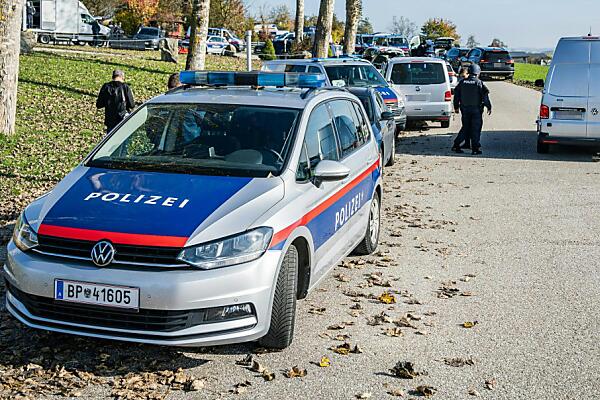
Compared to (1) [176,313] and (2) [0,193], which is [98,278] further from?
(2) [0,193]

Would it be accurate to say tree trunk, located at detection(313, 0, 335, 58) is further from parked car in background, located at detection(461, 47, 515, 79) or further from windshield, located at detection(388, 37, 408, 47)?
windshield, located at detection(388, 37, 408, 47)

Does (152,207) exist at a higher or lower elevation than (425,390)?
higher

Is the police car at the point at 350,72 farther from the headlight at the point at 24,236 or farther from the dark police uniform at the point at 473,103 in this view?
the headlight at the point at 24,236

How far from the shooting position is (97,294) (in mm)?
5227

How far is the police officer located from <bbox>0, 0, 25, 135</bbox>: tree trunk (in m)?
8.46

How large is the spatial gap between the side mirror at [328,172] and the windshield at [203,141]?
0.92 ft

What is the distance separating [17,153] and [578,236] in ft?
27.7

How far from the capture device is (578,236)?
9930mm

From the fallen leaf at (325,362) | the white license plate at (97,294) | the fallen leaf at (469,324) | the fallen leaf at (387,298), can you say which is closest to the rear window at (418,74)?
the fallen leaf at (387,298)

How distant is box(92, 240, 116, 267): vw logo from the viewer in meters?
5.24

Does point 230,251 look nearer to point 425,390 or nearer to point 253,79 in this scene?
point 425,390

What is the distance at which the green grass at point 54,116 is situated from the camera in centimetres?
1180

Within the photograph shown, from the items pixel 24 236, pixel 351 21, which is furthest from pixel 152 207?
pixel 351 21

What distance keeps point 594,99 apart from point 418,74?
17.4 feet
